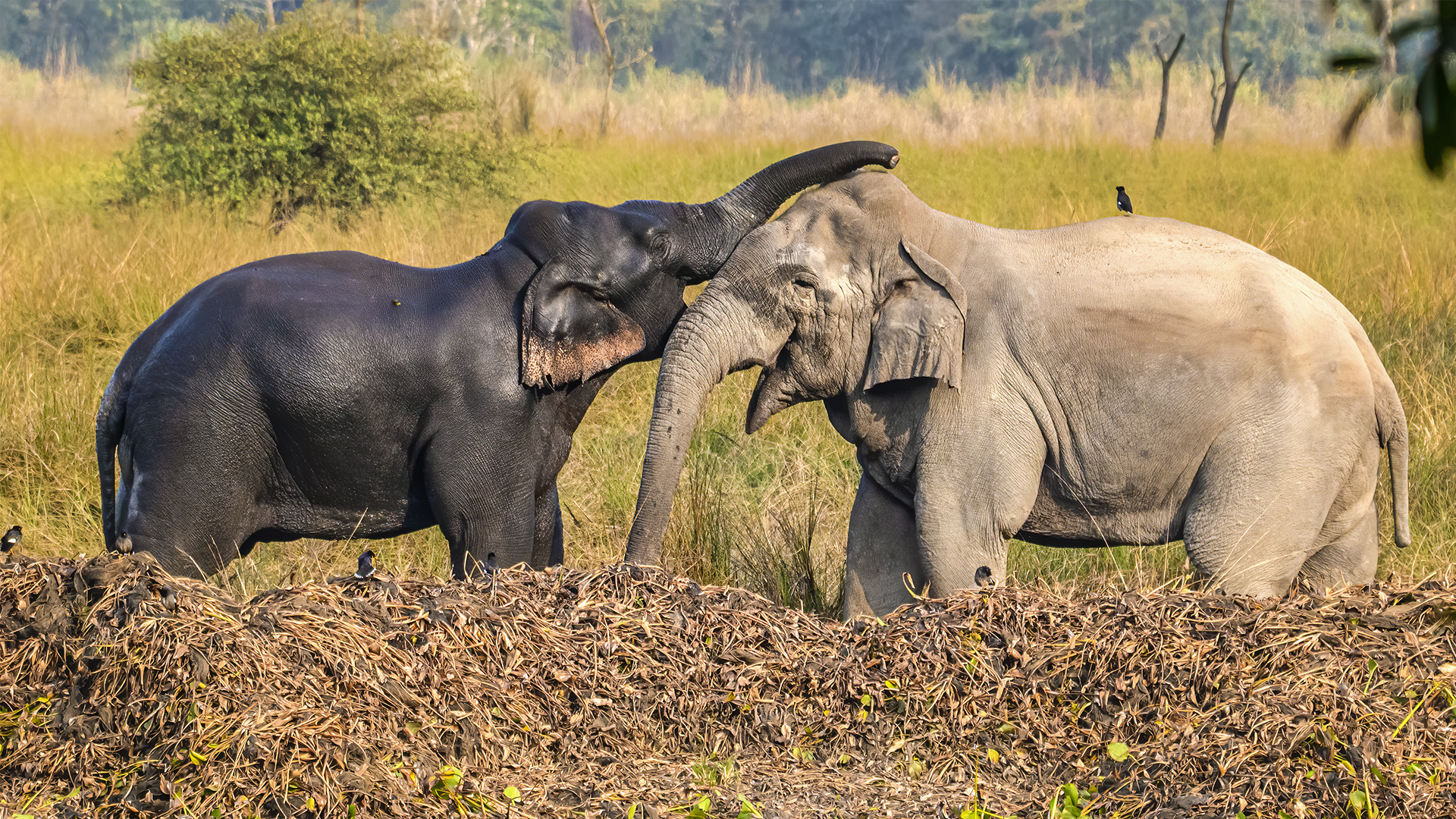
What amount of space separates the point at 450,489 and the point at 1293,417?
7.87 feet

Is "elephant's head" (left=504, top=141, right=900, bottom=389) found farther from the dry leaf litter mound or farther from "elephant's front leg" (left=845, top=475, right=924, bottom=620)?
"elephant's front leg" (left=845, top=475, right=924, bottom=620)

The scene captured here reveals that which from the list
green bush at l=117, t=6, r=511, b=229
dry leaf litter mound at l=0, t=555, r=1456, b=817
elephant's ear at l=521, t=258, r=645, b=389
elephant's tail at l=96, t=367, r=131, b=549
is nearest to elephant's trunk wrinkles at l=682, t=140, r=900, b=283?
elephant's ear at l=521, t=258, r=645, b=389

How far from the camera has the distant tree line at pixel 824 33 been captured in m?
51.2

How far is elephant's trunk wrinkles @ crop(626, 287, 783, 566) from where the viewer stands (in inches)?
170

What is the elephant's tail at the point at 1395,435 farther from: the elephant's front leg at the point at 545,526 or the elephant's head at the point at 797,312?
the elephant's front leg at the point at 545,526

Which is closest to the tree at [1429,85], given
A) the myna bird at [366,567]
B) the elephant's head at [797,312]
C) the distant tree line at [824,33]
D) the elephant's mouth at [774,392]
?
the myna bird at [366,567]

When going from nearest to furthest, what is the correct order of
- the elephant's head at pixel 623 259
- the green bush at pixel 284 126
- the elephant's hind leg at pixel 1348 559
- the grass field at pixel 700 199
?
the elephant's head at pixel 623 259
the elephant's hind leg at pixel 1348 559
the grass field at pixel 700 199
the green bush at pixel 284 126

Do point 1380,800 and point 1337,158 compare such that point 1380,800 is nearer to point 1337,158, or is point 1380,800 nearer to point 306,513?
point 306,513

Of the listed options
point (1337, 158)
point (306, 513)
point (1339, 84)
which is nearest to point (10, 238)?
point (306, 513)

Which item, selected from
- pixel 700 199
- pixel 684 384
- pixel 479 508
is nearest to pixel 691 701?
pixel 479 508

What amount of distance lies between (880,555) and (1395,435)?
1587mm

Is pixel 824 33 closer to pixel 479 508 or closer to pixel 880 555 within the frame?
pixel 880 555

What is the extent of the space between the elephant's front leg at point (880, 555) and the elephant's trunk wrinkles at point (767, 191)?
2.92 ft

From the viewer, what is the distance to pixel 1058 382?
4.17 metres
